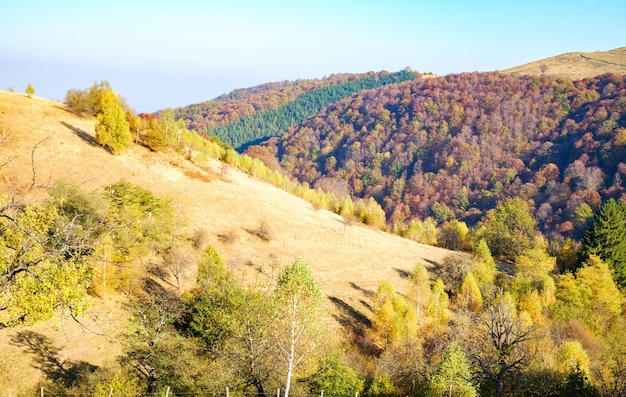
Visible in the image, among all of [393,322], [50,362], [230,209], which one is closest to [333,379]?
[393,322]

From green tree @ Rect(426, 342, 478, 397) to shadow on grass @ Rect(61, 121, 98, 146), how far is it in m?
63.9

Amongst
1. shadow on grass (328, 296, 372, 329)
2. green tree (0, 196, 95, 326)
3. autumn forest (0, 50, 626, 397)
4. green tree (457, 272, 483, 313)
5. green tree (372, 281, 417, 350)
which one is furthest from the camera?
green tree (457, 272, 483, 313)

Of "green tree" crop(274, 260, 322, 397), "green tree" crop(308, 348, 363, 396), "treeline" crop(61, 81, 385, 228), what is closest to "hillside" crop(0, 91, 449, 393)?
"treeline" crop(61, 81, 385, 228)

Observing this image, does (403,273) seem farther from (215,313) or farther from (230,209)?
(215,313)

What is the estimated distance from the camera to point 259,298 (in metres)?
33.7

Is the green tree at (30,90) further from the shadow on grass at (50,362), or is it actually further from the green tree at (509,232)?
the green tree at (509,232)

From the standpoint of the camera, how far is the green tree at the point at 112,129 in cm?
6925

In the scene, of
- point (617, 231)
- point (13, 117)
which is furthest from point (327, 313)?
point (13, 117)

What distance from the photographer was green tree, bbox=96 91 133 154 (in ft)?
227

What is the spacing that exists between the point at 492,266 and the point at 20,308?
68420mm

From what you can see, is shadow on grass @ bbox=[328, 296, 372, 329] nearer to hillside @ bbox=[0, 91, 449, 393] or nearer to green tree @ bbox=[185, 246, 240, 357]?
hillside @ bbox=[0, 91, 449, 393]

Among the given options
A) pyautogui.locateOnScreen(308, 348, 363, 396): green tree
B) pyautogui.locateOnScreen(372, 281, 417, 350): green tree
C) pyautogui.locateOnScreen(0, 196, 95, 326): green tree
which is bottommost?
pyautogui.locateOnScreen(372, 281, 417, 350): green tree

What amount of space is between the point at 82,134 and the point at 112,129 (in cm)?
667

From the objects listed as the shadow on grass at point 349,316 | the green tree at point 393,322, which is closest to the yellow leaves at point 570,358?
the green tree at point 393,322
